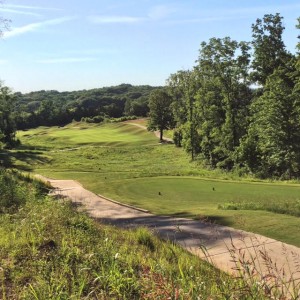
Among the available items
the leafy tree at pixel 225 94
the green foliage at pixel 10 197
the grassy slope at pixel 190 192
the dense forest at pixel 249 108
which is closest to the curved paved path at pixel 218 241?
the grassy slope at pixel 190 192

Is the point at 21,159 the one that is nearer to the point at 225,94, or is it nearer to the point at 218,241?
the point at 225,94

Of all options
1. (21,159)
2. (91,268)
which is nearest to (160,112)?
(21,159)

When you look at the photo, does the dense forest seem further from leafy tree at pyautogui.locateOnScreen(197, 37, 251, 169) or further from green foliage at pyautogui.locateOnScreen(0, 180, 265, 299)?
green foliage at pyautogui.locateOnScreen(0, 180, 265, 299)

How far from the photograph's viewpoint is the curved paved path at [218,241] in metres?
5.53

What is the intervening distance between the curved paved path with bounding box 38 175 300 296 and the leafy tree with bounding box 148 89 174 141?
2730 inches

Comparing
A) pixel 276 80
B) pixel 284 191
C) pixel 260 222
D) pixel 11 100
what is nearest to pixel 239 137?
pixel 276 80

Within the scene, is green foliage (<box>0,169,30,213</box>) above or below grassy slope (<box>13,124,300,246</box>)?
above

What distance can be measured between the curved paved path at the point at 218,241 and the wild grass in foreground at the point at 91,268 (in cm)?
34

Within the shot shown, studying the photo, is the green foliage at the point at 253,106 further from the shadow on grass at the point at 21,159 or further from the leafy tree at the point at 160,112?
the leafy tree at the point at 160,112

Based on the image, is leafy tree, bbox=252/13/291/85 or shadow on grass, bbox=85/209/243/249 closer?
shadow on grass, bbox=85/209/243/249

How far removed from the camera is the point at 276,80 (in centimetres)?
4078

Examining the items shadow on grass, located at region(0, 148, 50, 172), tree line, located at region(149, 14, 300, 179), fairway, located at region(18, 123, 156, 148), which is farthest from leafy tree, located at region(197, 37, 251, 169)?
fairway, located at region(18, 123, 156, 148)

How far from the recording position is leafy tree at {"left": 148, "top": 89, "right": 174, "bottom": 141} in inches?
3364

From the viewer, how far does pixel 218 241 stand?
327 inches
